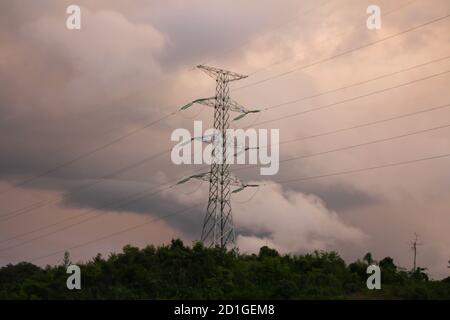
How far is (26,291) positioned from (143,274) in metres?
9.53

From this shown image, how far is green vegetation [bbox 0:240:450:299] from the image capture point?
46.2 m

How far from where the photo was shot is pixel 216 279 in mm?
51406

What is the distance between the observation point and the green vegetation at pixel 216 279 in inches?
1821

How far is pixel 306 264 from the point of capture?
60.1 m

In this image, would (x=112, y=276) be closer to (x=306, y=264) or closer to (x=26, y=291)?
(x=26, y=291)
